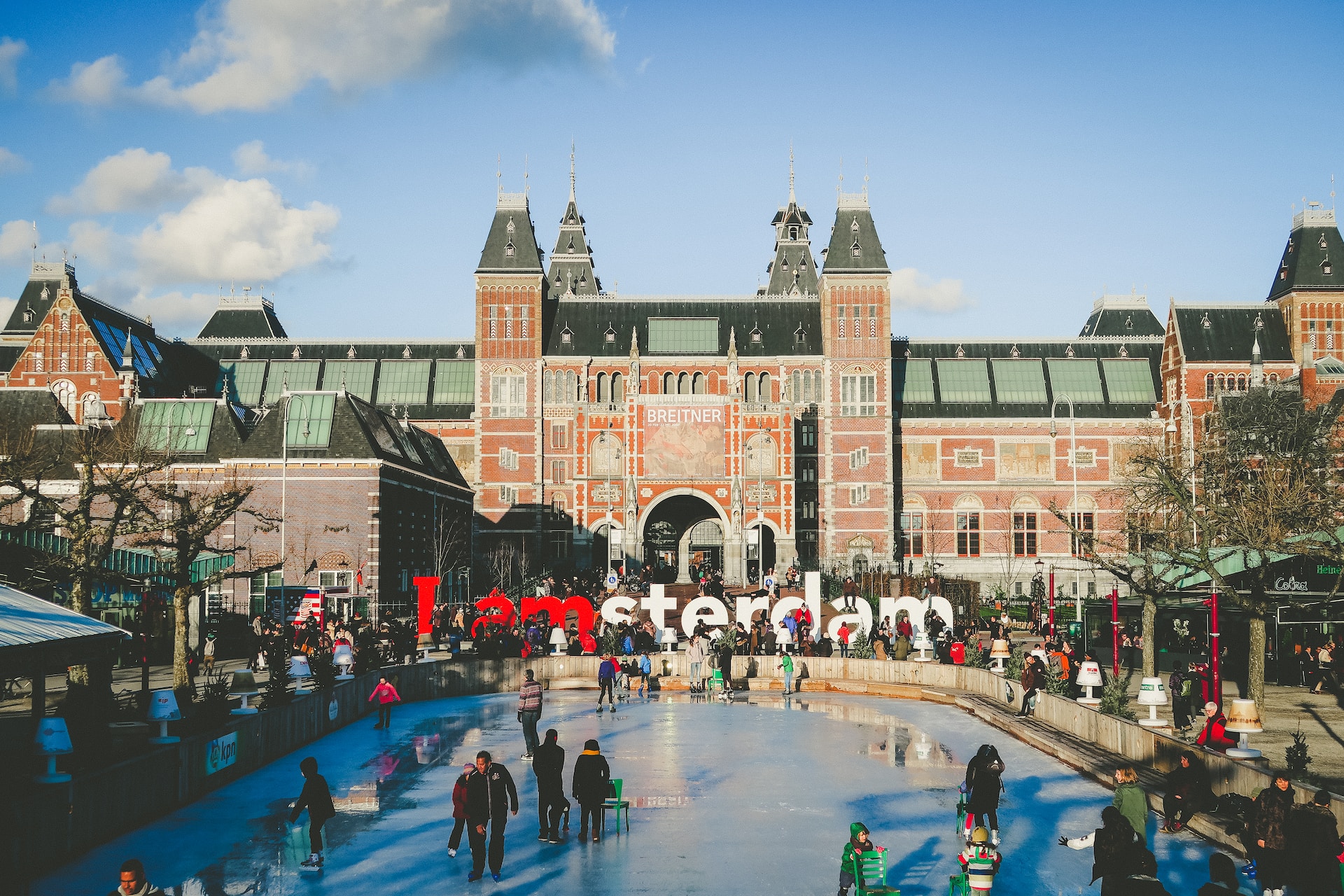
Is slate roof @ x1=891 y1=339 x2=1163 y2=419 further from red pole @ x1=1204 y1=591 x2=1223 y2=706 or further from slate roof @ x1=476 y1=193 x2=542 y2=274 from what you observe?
red pole @ x1=1204 y1=591 x2=1223 y2=706

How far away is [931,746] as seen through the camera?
23531mm

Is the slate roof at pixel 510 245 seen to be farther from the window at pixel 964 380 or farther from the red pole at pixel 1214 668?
the red pole at pixel 1214 668

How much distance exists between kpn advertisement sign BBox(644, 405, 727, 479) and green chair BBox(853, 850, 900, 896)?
59.7 metres

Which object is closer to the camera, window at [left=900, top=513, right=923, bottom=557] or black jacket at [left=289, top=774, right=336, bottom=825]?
black jacket at [left=289, top=774, right=336, bottom=825]

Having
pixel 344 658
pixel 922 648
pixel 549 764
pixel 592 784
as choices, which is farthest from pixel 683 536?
pixel 549 764

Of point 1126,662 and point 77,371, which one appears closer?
point 1126,662

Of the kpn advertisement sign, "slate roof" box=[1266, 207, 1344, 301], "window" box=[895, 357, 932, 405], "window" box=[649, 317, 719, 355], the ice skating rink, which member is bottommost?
the ice skating rink

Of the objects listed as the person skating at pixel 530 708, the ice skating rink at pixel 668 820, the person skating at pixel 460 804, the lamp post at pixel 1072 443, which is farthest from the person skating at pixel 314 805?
the lamp post at pixel 1072 443

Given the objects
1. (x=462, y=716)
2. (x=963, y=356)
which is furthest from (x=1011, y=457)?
(x=462, y=716)

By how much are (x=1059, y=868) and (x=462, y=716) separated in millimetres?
16618

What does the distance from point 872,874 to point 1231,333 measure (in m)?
72.3

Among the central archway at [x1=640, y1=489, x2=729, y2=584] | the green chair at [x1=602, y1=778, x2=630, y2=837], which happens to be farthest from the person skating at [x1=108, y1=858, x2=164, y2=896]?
the central archway at [x1=640, y1=489, x2=729, y2=584]

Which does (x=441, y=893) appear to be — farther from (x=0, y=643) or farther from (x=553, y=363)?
(x=553, y=363)

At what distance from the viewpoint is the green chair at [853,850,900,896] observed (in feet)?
38.8
